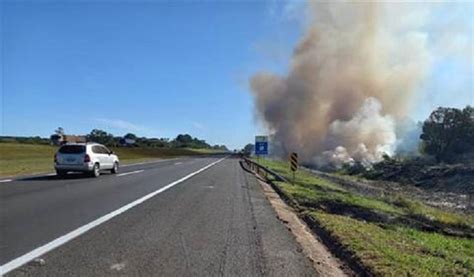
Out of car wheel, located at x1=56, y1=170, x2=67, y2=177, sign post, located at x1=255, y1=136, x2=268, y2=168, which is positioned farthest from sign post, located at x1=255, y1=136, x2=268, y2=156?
car wheel, located at x1=56, y1=170, x2=67, y2=177

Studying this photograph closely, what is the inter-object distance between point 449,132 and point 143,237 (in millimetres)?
78011

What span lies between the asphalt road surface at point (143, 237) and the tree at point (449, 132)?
220 feet

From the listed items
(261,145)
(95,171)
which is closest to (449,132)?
(261,145)

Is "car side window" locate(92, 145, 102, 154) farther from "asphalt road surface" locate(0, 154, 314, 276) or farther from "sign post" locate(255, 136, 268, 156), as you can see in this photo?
"sign post" locate(255, 136, 268, 156)

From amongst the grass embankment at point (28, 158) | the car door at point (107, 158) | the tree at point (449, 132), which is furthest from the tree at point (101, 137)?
the car door at point (107, 158)

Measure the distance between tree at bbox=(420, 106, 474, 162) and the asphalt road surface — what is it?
220ft

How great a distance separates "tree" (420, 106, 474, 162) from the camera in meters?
76.8

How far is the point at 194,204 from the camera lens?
15.0m

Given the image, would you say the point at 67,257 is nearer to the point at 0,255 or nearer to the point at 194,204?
the point at 0,255

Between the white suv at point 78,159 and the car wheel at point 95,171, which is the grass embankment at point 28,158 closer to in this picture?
the white suv at point 78,159

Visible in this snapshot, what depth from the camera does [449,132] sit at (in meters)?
80.2

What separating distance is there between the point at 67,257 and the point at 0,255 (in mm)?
919

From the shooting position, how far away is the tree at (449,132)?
76.8 m

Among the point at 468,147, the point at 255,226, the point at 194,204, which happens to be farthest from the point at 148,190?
the point at 468,147
